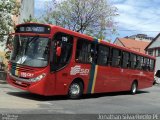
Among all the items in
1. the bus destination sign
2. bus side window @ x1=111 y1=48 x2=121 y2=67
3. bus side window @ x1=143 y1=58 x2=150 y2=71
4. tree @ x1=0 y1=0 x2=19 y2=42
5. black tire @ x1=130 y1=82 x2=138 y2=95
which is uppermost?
tree @ x1=0 y1=0 x2=19 y2=42

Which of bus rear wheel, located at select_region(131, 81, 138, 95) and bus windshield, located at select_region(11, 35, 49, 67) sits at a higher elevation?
bus windshield, located at select_region(11, 35, 49, 67)

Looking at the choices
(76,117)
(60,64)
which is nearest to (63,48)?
(60,64)

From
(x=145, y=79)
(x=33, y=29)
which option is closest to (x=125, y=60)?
(x=145, y=79)

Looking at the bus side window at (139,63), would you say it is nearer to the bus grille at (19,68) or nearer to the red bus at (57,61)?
the red bus at (57,61)

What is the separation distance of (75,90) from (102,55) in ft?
8.95

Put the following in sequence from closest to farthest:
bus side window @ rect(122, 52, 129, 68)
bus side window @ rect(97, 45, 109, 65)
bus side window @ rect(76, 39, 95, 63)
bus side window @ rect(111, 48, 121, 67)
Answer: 1. bus side window @ rect(76, 39, 95, 63)
2. bus side window @ rect(97, 45, 109, 65)
3. bus side window @ rect(111, 48, 121, 67)
4. bus side window @ rect(122, 52, 129, 68)

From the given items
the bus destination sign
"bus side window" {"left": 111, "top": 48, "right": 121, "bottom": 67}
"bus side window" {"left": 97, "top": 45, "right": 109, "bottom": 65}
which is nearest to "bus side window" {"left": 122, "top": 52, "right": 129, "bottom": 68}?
"bus side window" {"left": 111, "top": 48, "right": 121, "bottom": 67}

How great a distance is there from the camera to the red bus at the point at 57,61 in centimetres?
1602

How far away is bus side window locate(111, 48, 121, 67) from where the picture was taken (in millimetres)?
21388

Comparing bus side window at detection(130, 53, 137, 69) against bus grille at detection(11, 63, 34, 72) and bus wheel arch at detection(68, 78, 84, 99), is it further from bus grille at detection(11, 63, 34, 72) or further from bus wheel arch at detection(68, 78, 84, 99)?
bus grille at detection(11, 63, 34, 72)

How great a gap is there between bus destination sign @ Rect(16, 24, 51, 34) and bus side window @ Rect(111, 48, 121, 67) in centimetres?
583

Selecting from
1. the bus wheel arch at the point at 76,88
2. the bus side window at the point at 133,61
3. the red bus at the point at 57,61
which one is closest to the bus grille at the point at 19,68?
the red bus at the point at 57,61

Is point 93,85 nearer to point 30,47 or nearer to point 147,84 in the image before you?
point 30,47

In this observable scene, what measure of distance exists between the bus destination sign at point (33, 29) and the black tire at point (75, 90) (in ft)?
9.41
